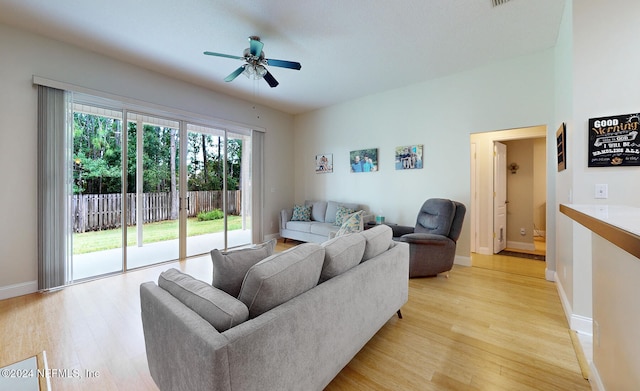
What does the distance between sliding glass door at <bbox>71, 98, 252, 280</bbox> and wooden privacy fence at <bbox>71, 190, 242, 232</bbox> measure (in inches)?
0.4

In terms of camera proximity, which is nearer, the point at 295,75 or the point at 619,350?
the point at 619,350

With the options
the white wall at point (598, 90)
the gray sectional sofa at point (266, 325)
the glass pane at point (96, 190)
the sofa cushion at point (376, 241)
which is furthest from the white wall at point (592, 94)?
the glass pane at point (96, 190)

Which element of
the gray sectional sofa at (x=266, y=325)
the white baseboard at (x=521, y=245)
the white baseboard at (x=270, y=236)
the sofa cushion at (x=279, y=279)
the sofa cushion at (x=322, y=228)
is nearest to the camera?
the gray sectional sofa at (x=266, y=325)

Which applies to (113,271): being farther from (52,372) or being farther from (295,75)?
(295,75)

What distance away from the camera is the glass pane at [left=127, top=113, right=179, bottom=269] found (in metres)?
3.74

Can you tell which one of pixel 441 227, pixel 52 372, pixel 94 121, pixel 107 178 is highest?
pixel 94 121

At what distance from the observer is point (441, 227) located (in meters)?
3.37

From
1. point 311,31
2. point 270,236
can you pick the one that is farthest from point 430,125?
point 270,236

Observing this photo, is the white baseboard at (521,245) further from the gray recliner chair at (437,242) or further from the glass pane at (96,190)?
the glass pane at (96,190)

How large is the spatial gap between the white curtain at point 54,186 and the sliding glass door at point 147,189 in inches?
7.7

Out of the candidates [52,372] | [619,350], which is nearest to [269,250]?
[52,372]

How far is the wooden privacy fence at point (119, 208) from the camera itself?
3.30m

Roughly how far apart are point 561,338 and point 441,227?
62.5 inches

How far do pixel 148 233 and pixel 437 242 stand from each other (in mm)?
4377
